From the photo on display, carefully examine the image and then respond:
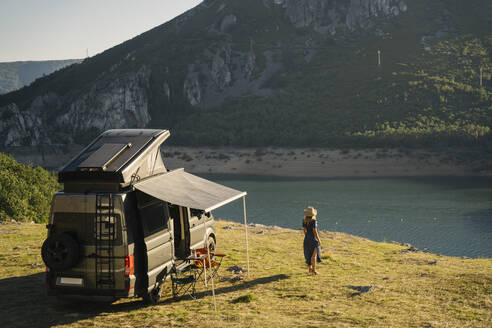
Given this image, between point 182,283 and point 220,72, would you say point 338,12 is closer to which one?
point 220,72

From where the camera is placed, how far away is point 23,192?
24.2 meters

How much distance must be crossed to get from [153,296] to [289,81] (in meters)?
106

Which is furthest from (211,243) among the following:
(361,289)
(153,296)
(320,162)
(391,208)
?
(320,162)

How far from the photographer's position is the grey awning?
8.86 meters

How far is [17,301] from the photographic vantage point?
9625 millimetres

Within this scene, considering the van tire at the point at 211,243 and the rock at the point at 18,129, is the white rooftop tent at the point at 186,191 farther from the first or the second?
the rock at the point at 18,129

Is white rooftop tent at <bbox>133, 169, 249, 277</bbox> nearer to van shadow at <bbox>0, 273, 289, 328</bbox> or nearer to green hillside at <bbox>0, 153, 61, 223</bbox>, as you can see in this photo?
van shadow at <bbox>0, 273, 289, 328</bbox>

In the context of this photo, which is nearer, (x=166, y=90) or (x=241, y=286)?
(x=241, y=286)

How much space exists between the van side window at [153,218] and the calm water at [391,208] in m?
23.5

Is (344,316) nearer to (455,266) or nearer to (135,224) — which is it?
(135,224)

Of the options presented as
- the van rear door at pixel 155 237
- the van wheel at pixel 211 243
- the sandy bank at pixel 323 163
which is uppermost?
the van rear door at pixel 155 237

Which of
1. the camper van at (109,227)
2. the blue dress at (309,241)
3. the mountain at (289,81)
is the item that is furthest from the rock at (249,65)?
the camper van at (109,227)

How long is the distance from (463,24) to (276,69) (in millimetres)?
49252

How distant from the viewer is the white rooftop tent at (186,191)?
885cm
